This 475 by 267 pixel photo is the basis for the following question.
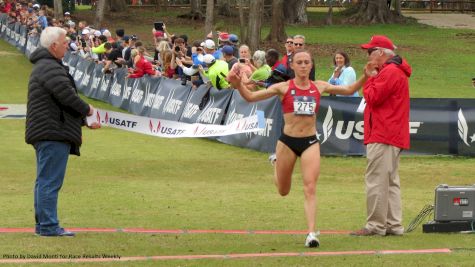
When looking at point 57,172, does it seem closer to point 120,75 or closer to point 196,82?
point 196,82

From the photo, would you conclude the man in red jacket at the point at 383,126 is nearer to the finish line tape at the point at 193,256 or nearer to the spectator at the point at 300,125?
the spectator at the point at 300,125

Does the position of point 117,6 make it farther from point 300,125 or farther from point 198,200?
point 300,125

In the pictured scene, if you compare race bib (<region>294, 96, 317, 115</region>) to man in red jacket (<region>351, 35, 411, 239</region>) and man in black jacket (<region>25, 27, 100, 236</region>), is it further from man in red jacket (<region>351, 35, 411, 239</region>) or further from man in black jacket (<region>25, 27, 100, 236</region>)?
man in black jacket (<region>25, 27, 100, 236</region>)

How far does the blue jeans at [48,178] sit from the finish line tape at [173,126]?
7667 mm

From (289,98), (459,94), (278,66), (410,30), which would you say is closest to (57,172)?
(289,98)

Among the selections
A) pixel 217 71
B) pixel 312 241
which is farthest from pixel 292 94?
pixel 217 71

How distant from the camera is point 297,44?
19.8 meters

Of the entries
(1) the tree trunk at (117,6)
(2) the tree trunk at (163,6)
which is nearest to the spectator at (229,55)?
(1) the tree trunk at (117,6)

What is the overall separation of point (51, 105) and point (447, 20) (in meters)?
65.1

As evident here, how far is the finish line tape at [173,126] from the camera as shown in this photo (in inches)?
770

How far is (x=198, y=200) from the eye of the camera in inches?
592

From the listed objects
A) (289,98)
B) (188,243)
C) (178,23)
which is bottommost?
(178,23)

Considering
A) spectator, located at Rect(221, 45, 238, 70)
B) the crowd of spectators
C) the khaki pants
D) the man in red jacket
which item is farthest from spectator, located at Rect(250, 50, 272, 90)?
the khaki pants

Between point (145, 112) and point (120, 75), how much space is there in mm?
3303
